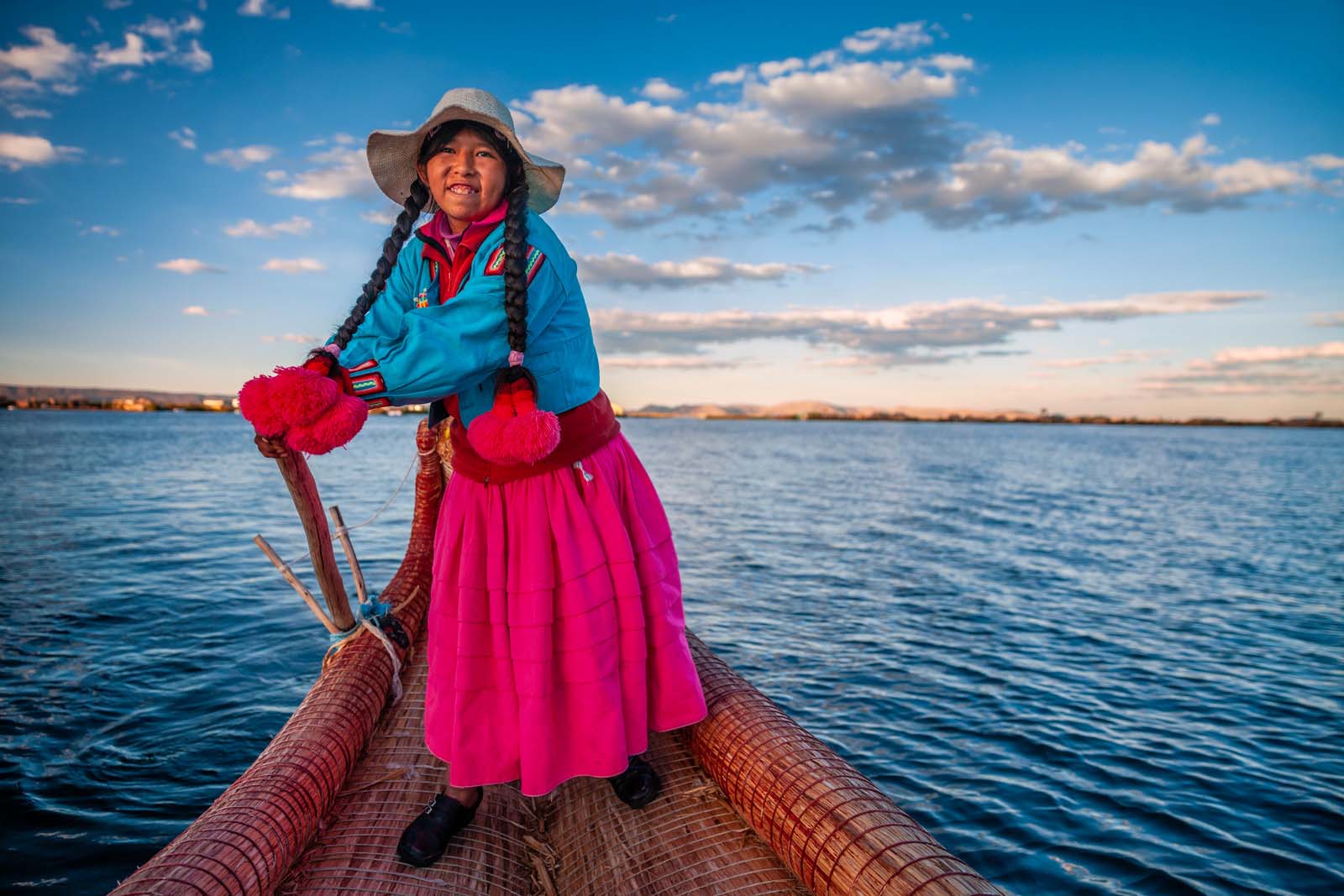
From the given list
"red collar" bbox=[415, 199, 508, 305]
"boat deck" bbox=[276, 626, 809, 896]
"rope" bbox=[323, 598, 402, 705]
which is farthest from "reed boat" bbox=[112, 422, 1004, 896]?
"red collar" bbox=[415, 199, 508, 305]

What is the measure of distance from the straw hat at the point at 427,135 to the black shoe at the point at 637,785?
204 cm

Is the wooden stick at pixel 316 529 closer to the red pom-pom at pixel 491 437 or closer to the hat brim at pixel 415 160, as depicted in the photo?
the red pom-pom at pixel 491 437

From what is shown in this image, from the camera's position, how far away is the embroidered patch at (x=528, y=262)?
2121 millimetres

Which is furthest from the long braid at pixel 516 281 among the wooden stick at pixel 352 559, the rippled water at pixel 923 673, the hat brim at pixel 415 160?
the rippled water at pixel 923 673

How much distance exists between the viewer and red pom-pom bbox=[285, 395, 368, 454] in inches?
72.9

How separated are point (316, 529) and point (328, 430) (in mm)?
1038

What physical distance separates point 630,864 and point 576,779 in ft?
1.66

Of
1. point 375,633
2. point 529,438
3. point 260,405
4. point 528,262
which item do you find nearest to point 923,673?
point 375,633

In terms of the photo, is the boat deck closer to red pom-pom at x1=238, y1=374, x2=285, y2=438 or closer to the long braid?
red pom-pom at x1=238, y1=374, x2=285, y2=438

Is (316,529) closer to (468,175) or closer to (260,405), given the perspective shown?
(260,405)

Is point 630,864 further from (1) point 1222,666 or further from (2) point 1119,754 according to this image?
(1) point 1222,666

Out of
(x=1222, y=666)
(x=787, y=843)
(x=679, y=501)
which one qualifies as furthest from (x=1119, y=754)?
(x=679, y=501)

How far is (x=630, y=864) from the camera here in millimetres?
2553

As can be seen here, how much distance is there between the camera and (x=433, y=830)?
8.05 feet
